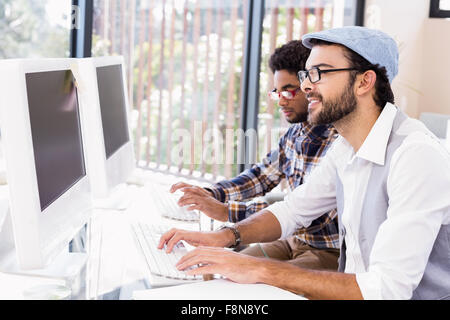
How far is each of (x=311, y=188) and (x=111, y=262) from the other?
633 mm

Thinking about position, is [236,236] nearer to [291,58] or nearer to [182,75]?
[291,58]

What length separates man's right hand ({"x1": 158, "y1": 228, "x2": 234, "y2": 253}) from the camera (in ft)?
4.91

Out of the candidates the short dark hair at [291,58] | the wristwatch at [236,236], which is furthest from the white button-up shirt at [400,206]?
the short dark hair at [291,58]

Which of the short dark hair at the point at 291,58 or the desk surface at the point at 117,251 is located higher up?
the short dark hair at the point at 291,58

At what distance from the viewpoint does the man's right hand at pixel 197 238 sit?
1.50 metres

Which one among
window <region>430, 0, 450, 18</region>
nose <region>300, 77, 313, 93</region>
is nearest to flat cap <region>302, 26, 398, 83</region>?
nose <region>300, 77, 313, 93</region>

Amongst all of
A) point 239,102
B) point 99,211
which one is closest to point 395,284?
point 99,211

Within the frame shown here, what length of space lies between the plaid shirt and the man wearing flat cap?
247mm

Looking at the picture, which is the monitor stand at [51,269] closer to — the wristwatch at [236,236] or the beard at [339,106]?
the wristwatch at [236,236]

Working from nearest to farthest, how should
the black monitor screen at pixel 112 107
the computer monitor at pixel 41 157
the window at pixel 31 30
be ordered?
the computer monitor at pixel 41 157 < the black monitor screen at pixel 112 107 < the window at pixel 31 30

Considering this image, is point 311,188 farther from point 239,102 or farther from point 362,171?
point 239,102

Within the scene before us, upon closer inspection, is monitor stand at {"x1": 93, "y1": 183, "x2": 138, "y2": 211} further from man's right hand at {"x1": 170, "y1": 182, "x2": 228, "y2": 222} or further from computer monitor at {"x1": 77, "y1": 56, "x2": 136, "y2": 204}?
man's right hand at {"x1": 170, "y1": 182, "x2": 228, "y2": 222}

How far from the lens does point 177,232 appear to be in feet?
4.97

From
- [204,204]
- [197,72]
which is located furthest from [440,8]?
[204,204]
